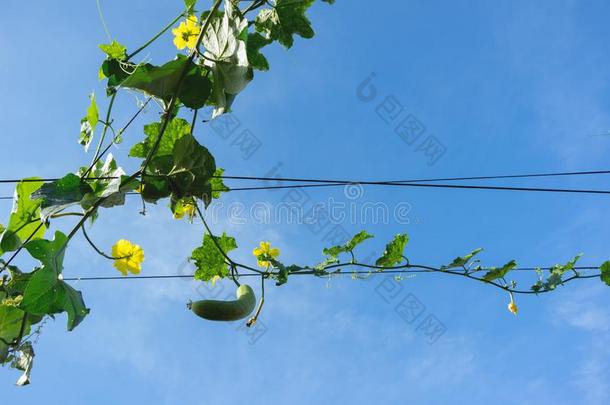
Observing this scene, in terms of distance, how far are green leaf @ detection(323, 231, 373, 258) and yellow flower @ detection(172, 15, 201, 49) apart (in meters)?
1.03

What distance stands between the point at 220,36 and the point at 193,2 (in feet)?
0.66

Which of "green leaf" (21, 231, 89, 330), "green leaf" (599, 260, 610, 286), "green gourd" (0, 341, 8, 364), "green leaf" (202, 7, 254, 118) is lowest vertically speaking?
"green gourd" (0, 341, 8, 364)

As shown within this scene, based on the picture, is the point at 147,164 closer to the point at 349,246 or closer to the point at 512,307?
the point at 349,246

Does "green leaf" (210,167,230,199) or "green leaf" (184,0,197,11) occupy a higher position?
"green leaf" (184,0,197,11)

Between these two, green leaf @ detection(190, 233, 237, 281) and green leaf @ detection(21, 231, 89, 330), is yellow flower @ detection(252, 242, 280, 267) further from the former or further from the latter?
green leaf @ detection(21, 231, 89, 330)

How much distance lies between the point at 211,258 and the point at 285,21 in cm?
89

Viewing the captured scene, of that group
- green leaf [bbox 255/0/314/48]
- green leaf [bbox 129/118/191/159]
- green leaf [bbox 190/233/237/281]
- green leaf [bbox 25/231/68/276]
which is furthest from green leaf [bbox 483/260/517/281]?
green leaf [bbox 25/231/68/276]

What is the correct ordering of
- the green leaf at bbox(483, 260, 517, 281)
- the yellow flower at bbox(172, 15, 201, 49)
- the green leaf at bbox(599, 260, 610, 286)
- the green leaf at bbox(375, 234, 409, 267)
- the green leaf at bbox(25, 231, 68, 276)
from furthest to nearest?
the green leaf at bbox(599, 260, 610, 286) < the green leaf at bbox(483, 260, 517, 281) < the green leaf at bbox(375, 234, 409, 267) < the yellow flower at bbox(172, 15, 201, 49) < the green leaf at bbox(25, 231, 68, 276)

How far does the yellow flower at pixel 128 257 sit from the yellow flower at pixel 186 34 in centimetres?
68

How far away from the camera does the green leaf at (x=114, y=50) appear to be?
4.95ft

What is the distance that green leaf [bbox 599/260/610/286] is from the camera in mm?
2973

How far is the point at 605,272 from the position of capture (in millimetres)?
2992

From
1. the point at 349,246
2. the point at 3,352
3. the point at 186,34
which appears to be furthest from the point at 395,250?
the point at 3,352

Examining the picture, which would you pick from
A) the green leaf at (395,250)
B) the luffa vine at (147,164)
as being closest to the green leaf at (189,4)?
the luffa vine at (147,164)
